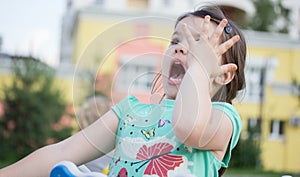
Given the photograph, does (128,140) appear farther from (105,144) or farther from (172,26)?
(172,26)

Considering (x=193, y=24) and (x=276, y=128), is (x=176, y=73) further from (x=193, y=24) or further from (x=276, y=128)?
(x=276, y=128)

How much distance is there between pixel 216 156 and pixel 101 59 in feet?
1.13

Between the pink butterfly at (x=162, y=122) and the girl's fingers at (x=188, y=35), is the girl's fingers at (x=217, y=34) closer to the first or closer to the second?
the girl's fingers at (x=188, y=35)

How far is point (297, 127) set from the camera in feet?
72.3

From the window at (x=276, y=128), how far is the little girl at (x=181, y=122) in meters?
21.4

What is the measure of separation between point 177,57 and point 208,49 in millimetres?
88

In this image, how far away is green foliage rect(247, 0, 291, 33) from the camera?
28.9 m

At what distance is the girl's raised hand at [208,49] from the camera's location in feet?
4.08

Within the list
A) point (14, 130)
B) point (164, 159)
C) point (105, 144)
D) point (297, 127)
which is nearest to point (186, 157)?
point (164, 159)

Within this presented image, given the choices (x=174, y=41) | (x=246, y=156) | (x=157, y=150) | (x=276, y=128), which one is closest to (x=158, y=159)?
(x=157, y=150)

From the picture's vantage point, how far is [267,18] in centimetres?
2888

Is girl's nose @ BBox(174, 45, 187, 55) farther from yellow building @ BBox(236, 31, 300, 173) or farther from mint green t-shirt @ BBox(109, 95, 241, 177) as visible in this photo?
yellow building @ BBox(236, 31, 300, 173)

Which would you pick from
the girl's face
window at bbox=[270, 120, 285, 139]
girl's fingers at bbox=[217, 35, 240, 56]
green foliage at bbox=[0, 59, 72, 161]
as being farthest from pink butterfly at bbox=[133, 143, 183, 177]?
window at bbox=[270, 120, 285, 139]

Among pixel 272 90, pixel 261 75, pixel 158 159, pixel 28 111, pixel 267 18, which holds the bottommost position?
pixel 272 90
